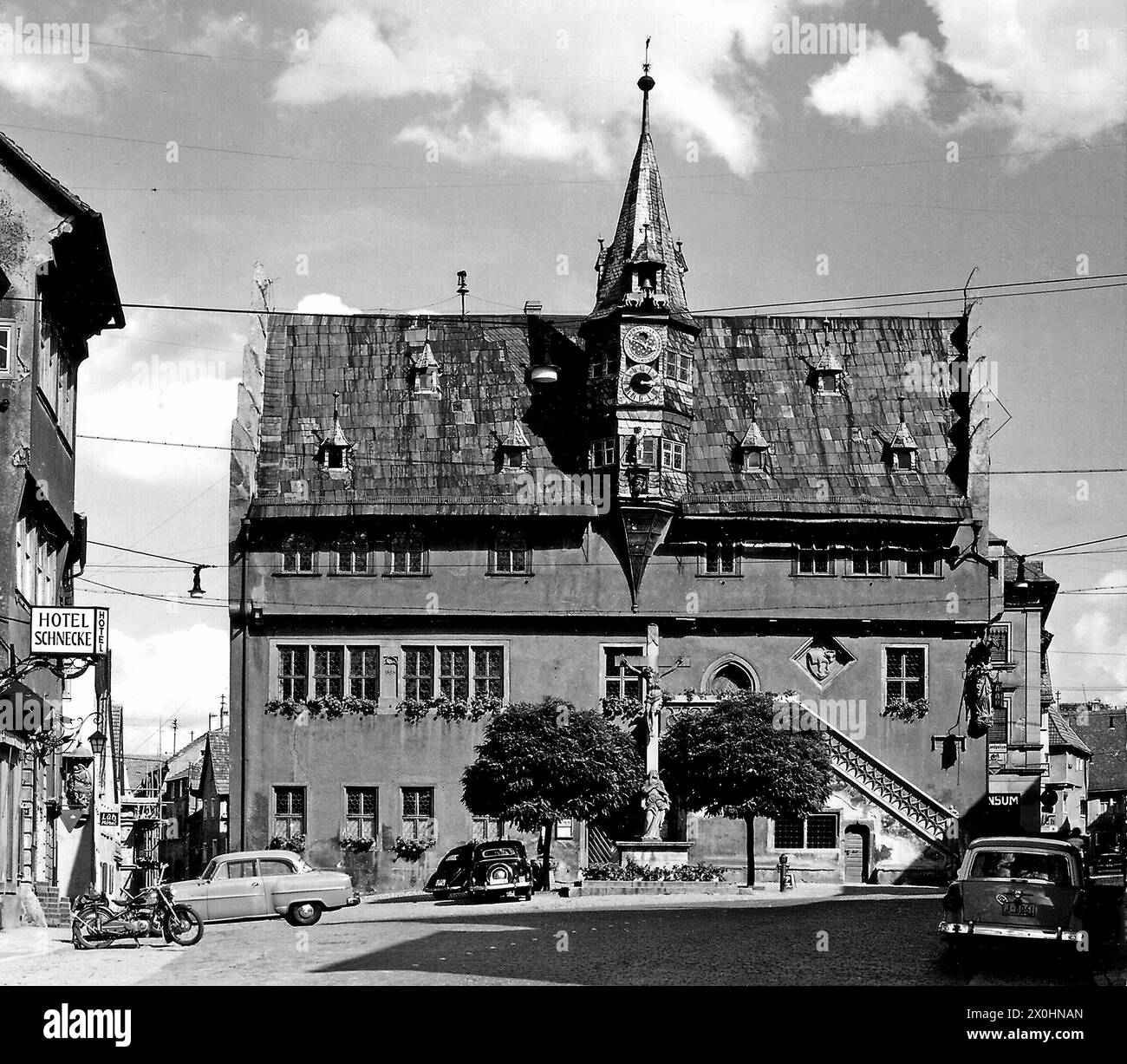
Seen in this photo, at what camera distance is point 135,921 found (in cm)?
2861

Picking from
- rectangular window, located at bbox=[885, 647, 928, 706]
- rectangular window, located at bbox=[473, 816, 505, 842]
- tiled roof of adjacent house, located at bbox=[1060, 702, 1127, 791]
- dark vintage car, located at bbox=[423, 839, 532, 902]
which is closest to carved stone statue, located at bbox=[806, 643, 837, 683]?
rectangular window, located at bbox=[885, 647, 928, 706]

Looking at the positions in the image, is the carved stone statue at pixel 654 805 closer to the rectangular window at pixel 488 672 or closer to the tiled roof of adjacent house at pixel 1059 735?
the rectangular window at pixel 488 672

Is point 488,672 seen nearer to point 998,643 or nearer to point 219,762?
point 998,643

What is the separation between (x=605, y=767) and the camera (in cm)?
4866

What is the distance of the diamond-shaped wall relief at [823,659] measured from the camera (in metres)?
55.8

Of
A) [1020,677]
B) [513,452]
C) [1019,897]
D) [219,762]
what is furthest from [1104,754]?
[1019,897]

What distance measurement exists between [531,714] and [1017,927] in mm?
24620

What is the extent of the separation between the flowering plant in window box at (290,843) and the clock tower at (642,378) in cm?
1200

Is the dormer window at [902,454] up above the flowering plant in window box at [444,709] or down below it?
above

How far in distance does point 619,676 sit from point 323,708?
8.66 metres

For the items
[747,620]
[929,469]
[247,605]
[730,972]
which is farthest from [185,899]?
[929,469]

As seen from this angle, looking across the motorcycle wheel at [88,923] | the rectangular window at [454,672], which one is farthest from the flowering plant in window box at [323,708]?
the motorcycle wheel at [88,923]

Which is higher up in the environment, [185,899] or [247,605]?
[247,605]
